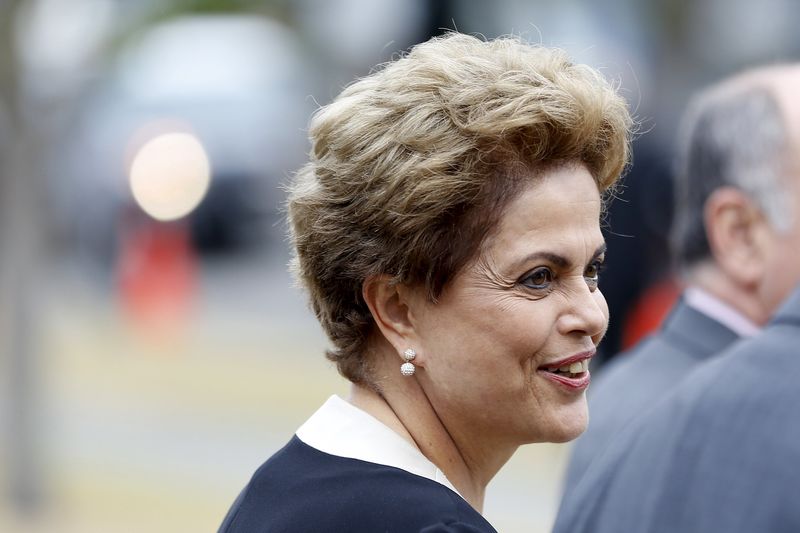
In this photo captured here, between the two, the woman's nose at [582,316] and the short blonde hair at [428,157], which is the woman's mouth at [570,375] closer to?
the woman's nose at [582,316]

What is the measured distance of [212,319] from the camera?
47.5 ft

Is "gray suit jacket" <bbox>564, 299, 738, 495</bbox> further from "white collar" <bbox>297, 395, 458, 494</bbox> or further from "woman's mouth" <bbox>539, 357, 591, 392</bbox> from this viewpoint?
"white collar" <bbox>297, 395, 458, 494</bbox>

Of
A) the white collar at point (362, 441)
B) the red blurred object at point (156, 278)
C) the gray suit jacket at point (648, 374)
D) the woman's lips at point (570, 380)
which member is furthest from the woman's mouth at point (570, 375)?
the red blurred object at point (156, 278)

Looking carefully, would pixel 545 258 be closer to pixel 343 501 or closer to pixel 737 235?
pixel 343 501

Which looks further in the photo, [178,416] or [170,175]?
[170,175]

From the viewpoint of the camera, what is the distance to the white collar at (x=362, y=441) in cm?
213

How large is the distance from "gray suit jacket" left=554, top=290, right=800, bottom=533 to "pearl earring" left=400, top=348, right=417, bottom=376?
592mm

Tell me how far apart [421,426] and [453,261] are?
27 centimetres

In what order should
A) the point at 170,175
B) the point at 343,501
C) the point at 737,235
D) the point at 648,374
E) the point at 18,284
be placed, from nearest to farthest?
the point at 343,501 < the point at 648,374 < the point at 737,235 < the point at 18,284 < the point at 170,175

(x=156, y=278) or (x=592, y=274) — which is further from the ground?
(x=592, y=274)

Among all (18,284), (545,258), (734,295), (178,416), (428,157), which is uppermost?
(428,157)

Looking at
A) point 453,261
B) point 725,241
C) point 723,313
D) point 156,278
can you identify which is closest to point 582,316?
point 453,261

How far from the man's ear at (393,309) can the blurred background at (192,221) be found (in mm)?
635

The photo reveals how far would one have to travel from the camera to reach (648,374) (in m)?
3.50
